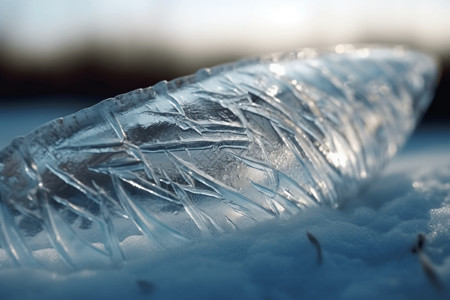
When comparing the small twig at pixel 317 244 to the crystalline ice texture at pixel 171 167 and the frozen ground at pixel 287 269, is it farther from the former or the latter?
the crystalline ice texture at pixel 171 167

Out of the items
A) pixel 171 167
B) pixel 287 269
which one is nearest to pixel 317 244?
pixel 287 269

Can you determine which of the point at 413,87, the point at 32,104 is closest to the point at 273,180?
the point at 413,87

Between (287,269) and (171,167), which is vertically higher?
(171,167)

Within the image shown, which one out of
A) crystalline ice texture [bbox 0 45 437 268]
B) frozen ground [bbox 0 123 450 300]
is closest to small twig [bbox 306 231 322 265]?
frozen ground [bbox 0 123 450 300]

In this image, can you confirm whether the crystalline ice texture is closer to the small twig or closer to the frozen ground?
the frozen ground

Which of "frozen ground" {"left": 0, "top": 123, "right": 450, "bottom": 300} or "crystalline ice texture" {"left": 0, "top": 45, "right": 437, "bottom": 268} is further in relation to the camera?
"crystalline ice texture" {"left": 0, "top": 45, "right": 437, "bottom": 268}

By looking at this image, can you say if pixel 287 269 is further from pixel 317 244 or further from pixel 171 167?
pixel 171 167

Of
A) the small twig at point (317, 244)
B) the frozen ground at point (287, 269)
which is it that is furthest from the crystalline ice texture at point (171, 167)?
the small twig at point (317, 244)
